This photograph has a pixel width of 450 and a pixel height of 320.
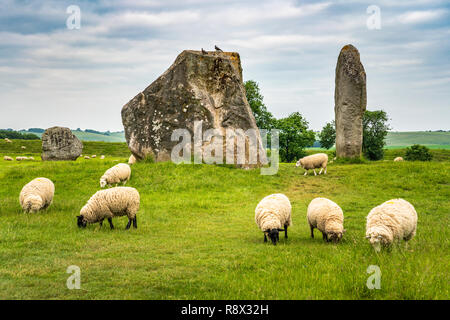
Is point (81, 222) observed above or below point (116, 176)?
below

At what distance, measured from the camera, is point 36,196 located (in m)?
14.4

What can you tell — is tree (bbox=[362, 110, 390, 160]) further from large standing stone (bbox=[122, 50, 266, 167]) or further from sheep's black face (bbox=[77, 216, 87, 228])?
sheep's black face (bbox=[77, 216, 87, 228])

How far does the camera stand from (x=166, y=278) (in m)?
7.41

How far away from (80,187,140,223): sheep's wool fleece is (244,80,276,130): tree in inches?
1606

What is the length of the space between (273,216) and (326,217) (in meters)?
1.50

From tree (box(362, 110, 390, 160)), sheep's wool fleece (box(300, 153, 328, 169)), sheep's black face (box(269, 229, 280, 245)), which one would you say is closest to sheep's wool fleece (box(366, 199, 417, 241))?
sheep's black face (box(269, 229, 280, 245))

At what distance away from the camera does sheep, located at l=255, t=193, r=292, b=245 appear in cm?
1073

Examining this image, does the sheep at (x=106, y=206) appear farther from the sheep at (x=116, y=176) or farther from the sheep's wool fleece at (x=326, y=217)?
the sheep at (x=116, y=176)

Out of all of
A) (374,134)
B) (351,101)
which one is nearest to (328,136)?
(374,134)

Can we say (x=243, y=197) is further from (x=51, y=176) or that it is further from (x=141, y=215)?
(x=51, y=176)

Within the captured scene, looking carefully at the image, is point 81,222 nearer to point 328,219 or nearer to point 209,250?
point 209,250

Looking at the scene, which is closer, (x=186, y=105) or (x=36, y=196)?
(x=36, y=196)

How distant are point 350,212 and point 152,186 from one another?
1042 cm
